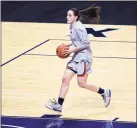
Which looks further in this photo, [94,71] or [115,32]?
[115,32]

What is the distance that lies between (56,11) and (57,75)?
18.3 ft

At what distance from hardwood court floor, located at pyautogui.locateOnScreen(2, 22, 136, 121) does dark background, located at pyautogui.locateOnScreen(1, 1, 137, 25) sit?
738 mm

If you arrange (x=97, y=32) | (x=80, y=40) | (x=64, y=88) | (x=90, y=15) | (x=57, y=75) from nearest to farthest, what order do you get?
(x=80, y=40) < (x=64, y=88) < (x=90, y=15) < (x=57, y=75) < (x=97, y=32)

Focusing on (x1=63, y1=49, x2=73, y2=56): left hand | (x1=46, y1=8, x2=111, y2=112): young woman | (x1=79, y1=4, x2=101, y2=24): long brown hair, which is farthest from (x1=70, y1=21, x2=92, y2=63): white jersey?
(x1=79, y1=4, x2=101, y2=24): long brown hair

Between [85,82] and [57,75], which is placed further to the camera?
[57,75]

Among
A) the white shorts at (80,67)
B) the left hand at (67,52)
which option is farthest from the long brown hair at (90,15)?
the white shorts at (80,67)

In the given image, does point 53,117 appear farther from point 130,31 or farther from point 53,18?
point 53,18

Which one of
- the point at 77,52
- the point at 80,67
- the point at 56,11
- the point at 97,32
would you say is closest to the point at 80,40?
the point at 77,52

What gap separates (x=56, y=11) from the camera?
13500mm

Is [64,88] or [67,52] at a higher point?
[67,52]

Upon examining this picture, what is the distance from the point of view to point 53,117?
20.1ft

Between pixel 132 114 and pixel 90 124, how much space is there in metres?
0.79

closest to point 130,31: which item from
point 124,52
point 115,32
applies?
point 115,32

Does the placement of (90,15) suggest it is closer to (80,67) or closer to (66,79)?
(80,67)
